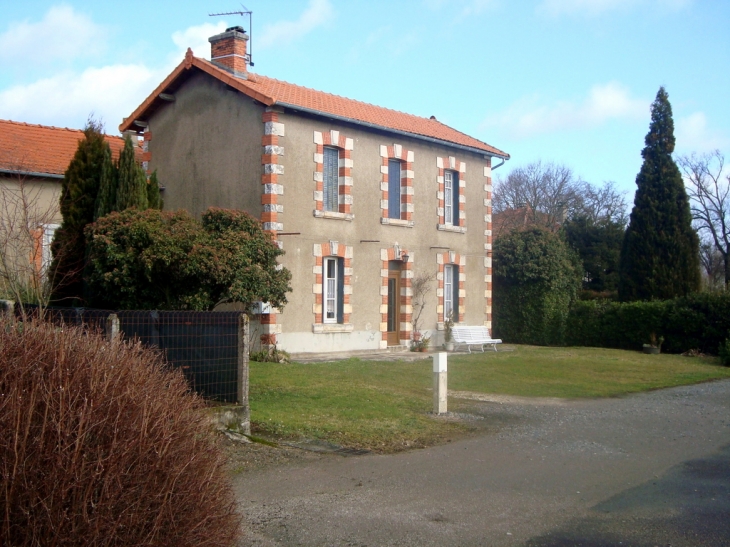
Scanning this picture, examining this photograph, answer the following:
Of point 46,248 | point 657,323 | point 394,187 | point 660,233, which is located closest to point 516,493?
point 46,248

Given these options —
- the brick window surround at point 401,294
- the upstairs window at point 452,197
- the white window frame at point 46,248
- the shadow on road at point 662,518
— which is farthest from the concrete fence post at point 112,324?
the upstairs window at point 452,197

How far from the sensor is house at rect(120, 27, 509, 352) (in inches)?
755

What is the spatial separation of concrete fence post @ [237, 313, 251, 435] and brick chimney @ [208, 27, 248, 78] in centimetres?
1278

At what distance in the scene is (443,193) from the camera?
78.0ft

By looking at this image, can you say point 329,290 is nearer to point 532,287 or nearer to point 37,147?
point 37,147

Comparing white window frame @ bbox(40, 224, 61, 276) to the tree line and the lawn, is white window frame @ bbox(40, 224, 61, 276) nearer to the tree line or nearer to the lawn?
the lawn

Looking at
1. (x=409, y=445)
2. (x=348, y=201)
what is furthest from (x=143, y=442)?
(x=348, y=201)

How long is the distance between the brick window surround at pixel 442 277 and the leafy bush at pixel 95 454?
1970cm

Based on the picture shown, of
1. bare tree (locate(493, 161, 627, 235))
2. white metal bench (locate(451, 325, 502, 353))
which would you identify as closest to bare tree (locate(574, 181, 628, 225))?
bare tree (locate(493, 161, 627, 235))

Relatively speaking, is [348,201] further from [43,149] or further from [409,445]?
[409,445]

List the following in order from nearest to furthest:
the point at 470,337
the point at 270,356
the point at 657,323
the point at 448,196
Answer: the point at 270,356 < the point at 470,337 < the point at 657,323 < the point at 448,196

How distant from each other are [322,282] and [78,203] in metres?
7.56

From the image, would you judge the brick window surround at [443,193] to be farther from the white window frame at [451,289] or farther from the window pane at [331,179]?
the window pane at [331,179]

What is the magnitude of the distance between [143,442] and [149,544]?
462mm
